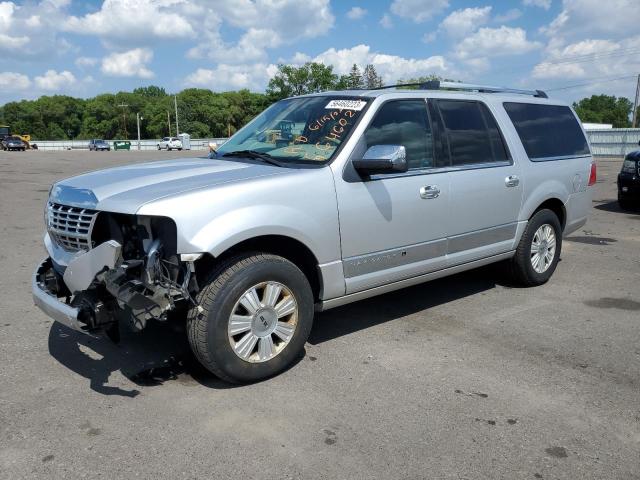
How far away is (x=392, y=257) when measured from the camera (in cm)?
437

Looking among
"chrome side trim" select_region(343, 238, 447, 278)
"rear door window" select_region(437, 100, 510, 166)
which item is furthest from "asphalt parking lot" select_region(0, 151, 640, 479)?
"rear door window" select_region(437, 100, 510, 166)

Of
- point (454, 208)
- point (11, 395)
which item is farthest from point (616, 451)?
point (11, 395)

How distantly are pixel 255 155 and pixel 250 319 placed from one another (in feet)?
4.67

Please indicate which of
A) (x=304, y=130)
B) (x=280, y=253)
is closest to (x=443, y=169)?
(x=304, y=130)

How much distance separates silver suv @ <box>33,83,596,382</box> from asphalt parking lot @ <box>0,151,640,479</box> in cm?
43

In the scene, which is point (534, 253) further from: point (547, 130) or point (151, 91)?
point (151, 91)

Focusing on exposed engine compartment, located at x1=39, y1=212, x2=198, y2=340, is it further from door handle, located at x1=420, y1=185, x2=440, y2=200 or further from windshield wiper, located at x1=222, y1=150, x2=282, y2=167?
door handle, located at x1=420, y1=185, x2=440, y2=200

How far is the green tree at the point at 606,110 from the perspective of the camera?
116881mm

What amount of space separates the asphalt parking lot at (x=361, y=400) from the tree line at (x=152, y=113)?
4191 inches

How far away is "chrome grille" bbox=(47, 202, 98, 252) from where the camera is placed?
138 inches

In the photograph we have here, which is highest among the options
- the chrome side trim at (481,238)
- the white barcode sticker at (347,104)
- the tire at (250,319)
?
the white barcode sticker at (347,104)

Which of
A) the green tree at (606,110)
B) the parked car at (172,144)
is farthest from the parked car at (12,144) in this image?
the green tree at (606,110)

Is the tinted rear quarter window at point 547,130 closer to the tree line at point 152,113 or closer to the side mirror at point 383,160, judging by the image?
the side mirror at point 383,160

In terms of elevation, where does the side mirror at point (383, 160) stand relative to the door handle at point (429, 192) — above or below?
above
